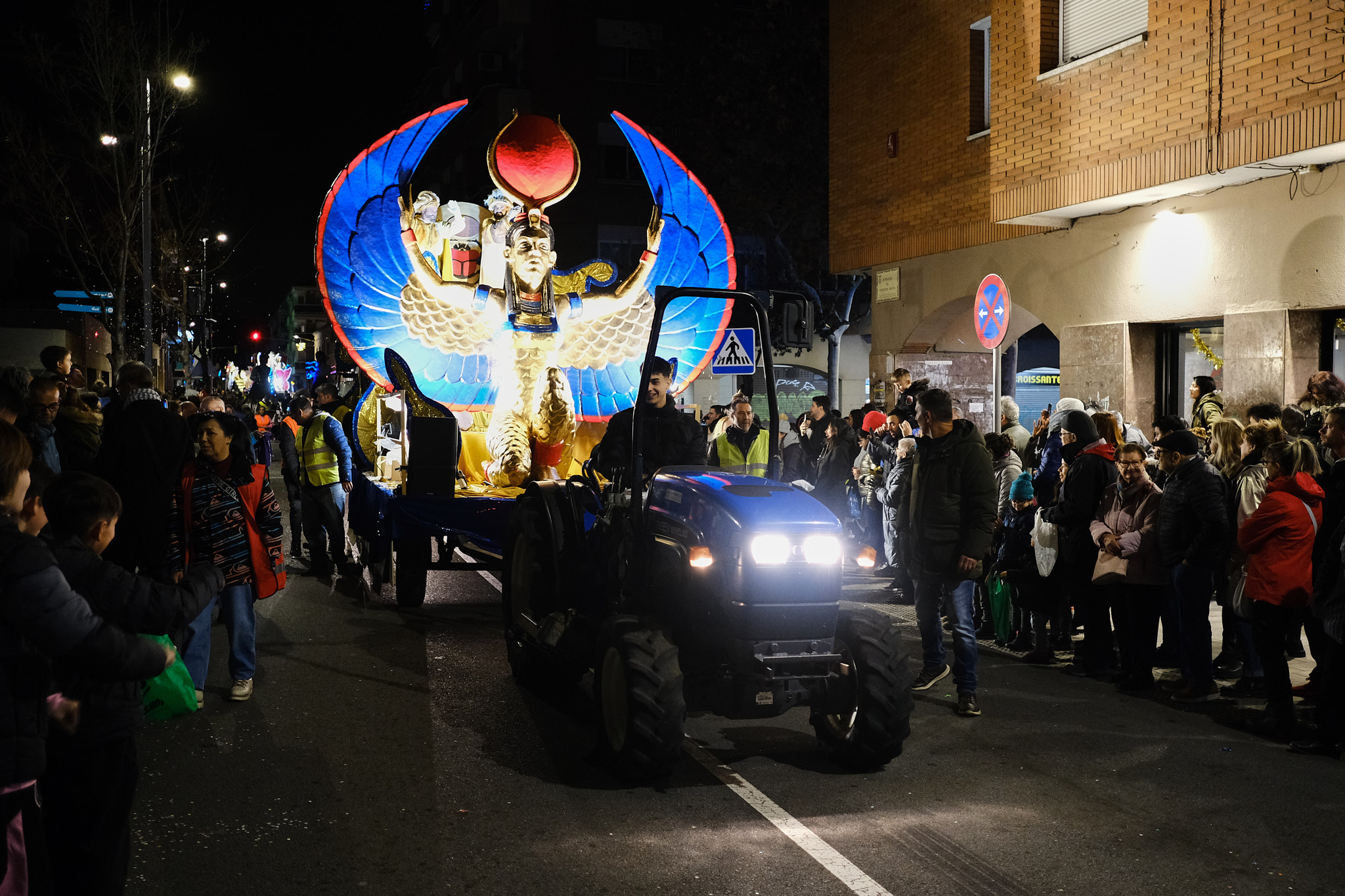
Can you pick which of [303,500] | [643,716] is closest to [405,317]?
A: [303,500]

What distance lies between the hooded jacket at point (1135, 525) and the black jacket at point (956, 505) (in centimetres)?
125

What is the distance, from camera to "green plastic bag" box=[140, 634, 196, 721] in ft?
15.9

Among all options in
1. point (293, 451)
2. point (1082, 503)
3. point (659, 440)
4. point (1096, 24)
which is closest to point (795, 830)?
point (659, 440)

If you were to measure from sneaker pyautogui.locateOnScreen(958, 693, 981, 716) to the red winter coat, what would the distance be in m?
1.68

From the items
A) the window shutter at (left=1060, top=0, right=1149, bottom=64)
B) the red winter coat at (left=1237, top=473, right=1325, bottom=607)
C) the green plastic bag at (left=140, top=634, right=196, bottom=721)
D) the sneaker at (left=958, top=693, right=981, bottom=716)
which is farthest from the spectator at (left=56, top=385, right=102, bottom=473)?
the window shutter at (left=1060, top=0, right=1149, bottom=64)

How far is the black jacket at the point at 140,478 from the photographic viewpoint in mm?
7418

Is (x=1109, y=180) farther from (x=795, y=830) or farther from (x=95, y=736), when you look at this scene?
(x=95, y=736)

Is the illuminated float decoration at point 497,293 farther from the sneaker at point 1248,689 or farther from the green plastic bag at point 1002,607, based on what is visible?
the sneaker at point 1248,689

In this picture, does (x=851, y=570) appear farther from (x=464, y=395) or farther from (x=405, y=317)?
(x=405, y=317)

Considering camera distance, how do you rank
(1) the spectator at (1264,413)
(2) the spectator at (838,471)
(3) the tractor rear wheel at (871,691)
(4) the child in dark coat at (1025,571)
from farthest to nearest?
(2) the spectator at (838,471)
(4) the child in dark coat at (1025,571)
(1) the spectator at (1264,413)
(3) the tractor rear wheel at (871,691)

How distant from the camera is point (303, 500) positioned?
12195 mm

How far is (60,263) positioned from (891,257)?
123 feet

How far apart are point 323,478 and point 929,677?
6.73 metres

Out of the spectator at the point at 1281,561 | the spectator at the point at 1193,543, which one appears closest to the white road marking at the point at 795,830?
the spectator at the point at 1281,561
